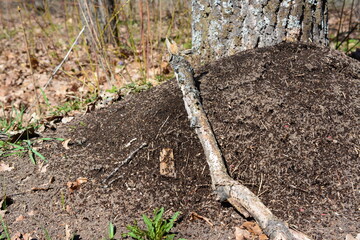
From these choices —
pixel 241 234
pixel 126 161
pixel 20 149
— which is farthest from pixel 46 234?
pixel 241 234

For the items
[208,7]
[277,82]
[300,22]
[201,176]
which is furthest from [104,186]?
[300,22]

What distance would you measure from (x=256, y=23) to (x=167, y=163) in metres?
→ 1.32

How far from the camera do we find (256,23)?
2562 mm

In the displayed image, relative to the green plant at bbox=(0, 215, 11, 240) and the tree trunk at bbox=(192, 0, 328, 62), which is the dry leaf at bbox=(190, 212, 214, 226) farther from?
the tree trunk at bbox=(192, 0, 328, 62)

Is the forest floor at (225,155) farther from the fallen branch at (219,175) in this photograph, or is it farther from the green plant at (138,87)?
the green plant at (138,87)

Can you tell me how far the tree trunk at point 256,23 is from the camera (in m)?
2.51

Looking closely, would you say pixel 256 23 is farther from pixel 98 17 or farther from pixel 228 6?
pixel 98 17

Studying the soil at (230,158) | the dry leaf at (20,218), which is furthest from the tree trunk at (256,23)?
the dry leaf at (20,218)

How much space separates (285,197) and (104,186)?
1154 mm

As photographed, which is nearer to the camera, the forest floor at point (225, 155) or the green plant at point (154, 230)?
the green plant at point (154, 230)

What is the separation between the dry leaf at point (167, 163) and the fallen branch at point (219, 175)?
0.24 metres

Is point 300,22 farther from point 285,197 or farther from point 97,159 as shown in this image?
point 97,159

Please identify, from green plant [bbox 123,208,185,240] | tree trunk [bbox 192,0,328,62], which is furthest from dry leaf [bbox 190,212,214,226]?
tree trunk [bbox 192,0,328,62]

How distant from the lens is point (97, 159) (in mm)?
2326
